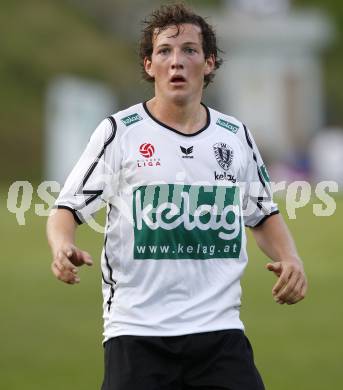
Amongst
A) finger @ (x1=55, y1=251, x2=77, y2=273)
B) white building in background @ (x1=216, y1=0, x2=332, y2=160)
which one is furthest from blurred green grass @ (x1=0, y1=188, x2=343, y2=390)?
white building in background @ (x1=216, y1=0, x2=332, y2=160)

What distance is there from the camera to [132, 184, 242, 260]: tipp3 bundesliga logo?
19.7ft

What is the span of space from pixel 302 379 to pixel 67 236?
5.61 meters

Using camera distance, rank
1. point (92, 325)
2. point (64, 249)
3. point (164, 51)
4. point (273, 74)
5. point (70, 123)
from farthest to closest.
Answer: point (273, 74) < point (70, 123) < point (92, 325) < point (164, 51) < point (64, 249)

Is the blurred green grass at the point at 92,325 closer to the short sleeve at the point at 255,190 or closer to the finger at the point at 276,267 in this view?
the short sleeve at the point at 255,190

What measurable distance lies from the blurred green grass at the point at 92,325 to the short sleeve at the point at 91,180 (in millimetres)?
4554

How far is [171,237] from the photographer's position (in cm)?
602

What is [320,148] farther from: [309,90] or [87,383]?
[87,383]

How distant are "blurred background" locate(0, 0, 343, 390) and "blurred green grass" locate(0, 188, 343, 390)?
2 centimetres

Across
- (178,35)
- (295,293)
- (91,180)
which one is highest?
(178,35)

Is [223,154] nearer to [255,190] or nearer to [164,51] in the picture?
[255,190]

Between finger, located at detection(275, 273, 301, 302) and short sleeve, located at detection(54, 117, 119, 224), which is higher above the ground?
short sleeve, located at detection(54, 117, 119, 224)

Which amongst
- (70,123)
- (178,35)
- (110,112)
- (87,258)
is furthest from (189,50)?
(110,112)

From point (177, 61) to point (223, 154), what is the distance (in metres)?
0.48

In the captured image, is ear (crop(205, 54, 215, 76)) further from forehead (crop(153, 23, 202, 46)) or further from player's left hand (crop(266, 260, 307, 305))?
Answer: player's left hand (crop(266, 260, 307, 305))
